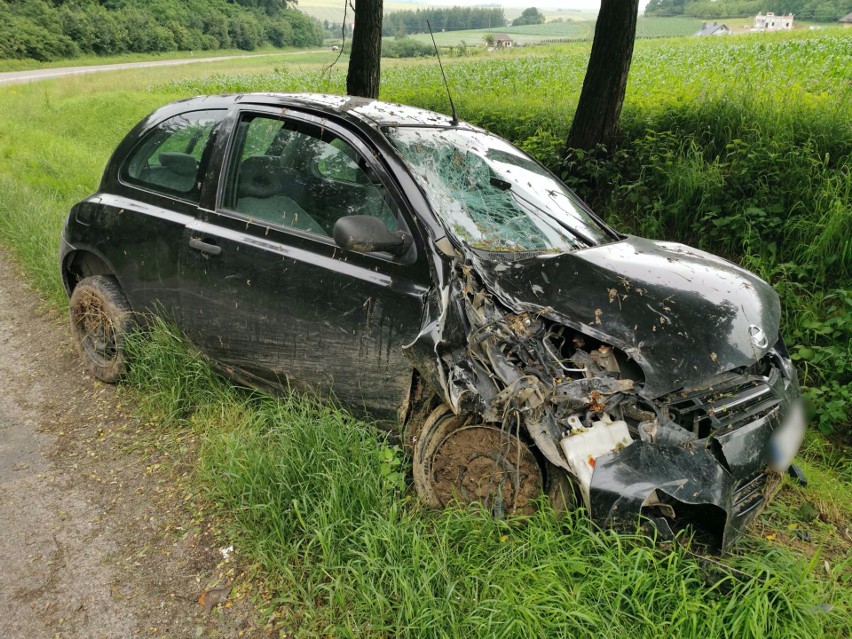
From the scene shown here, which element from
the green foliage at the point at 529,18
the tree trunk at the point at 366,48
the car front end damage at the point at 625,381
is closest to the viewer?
the car front end damage at the point at 625,381

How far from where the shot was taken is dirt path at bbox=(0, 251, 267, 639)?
2.43 meters

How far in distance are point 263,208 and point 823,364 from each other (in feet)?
11.6

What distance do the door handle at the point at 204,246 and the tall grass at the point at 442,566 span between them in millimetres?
1027

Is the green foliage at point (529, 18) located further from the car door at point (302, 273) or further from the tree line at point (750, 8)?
the car door at point (302, 273)

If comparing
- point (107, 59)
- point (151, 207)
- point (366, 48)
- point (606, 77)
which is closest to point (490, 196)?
point (151, 207)

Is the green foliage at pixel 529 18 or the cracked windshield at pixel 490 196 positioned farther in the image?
the green foliage at pixel 529 18

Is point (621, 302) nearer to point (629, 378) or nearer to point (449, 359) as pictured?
point (629, 378)

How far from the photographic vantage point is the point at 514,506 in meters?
2.64

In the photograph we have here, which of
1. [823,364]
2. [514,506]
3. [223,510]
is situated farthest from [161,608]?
[823,364]

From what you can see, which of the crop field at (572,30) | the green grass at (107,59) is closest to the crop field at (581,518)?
the crop field at (572,30)

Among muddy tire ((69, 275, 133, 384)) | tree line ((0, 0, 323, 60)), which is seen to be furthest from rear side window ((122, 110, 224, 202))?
tree line ((0, 0, 323, 60))

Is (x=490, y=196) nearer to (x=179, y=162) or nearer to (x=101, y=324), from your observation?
(x=179, y=162)

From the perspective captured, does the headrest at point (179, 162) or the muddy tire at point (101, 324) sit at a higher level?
the headrest at point (179, 162)

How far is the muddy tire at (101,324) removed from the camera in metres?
4.06
